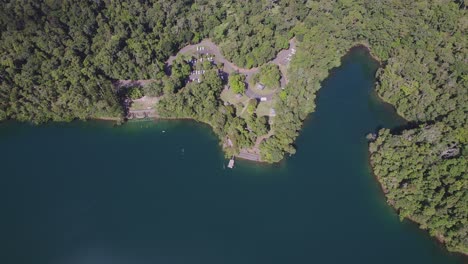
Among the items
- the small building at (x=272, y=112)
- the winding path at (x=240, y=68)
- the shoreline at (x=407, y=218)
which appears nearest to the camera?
the shoreline at (x=407, y=218)

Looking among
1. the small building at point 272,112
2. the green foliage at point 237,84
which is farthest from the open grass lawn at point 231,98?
the small building at point 272,112

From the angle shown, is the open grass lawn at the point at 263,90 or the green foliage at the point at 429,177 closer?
the green foliage at the point at 429,177

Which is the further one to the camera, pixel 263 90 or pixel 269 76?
pixel 263 90

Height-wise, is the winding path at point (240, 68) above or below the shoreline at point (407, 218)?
above

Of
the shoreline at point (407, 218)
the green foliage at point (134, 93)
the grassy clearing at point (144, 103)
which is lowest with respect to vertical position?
the shoreline at point (407, 218)

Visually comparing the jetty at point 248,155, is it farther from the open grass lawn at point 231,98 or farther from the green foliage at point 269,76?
the green foliage at point 269,76

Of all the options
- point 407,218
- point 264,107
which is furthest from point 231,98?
point 407,218

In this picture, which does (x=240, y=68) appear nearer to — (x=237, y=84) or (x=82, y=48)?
(x=237, y=84)

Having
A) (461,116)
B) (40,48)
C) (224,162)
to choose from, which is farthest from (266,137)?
(40,48)
